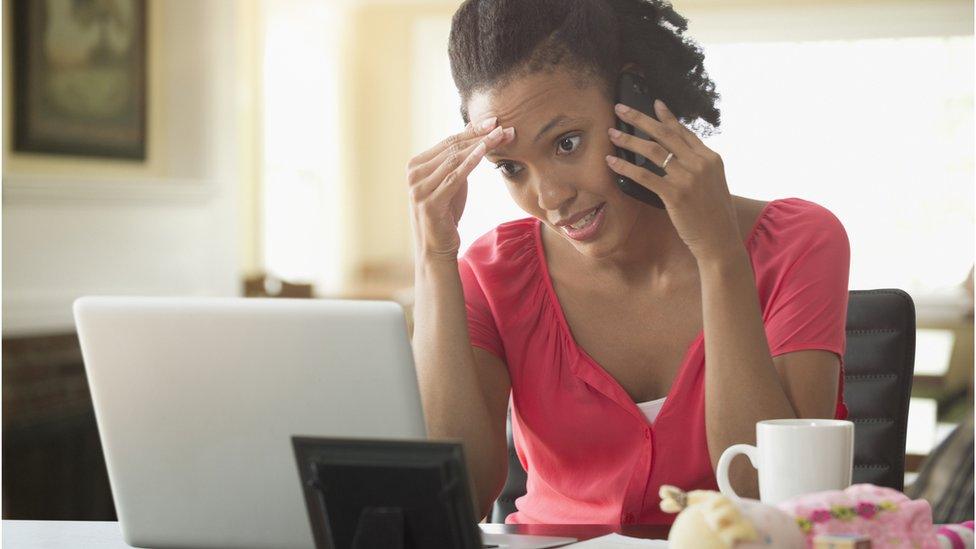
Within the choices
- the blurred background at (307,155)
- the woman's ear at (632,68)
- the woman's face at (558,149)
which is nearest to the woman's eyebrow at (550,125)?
the woman's face at (558,149)

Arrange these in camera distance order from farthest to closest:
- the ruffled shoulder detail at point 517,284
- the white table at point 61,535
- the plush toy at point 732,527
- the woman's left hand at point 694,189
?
the ruffled shoulder detail at point 517,284, the woman's left hand at point 694,189, the white table at point 61,535, the plush toy at point 732,527

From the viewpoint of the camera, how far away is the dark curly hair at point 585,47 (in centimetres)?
144

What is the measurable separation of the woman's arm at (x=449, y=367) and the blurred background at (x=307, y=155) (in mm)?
2200

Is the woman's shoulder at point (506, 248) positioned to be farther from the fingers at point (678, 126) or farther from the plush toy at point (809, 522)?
the plush toy at point (809, 522)

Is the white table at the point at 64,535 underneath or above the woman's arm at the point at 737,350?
underneath

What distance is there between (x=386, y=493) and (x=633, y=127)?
2.00ft

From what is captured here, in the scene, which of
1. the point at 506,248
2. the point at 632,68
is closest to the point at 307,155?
the point at 506,248

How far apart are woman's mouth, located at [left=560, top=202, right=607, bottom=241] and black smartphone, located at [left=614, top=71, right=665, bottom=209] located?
50 millimetres

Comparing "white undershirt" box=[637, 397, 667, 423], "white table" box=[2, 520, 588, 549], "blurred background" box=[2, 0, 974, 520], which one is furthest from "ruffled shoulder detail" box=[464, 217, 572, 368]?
"blurred background" box=[2, 0, 974, 520]

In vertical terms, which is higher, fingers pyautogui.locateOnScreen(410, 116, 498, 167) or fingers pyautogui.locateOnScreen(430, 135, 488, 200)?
fingers pyautogui.locateOnScreen(410, 116, 498, 167)

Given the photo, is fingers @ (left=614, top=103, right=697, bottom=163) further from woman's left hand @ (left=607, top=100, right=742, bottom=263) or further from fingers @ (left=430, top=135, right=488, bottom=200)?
fingers @ (left=430, top=135, right=488, bottom=200)

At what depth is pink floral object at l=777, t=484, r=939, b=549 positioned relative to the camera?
2.81ft

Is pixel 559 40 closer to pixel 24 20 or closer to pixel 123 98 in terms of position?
pixel 24 20

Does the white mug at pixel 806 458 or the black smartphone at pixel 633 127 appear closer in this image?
the white mug at pixel 806 458
